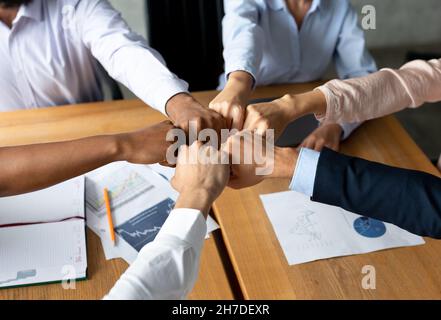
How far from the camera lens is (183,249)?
0.78 metres

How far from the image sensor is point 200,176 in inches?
37.3

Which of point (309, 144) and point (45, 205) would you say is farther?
point (309, 144)

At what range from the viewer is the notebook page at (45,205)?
1.07 metres

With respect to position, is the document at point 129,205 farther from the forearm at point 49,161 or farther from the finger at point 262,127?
the finger at point 262,127

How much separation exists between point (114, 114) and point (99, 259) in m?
0.52

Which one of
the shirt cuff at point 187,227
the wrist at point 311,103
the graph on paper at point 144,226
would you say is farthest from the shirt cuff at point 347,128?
the shirt cuff at point 187,227

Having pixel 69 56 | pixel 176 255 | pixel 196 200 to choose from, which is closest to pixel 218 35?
pixel 69 56

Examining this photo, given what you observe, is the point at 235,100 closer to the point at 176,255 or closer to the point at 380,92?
the point at 380,92

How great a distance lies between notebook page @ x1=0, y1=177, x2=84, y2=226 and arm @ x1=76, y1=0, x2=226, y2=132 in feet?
0.98

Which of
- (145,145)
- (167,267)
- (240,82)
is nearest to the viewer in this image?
(167,267)

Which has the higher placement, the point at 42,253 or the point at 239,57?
the point at 239,57

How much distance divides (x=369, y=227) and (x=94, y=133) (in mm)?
754

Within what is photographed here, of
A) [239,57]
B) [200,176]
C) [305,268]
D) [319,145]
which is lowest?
[305,268]
